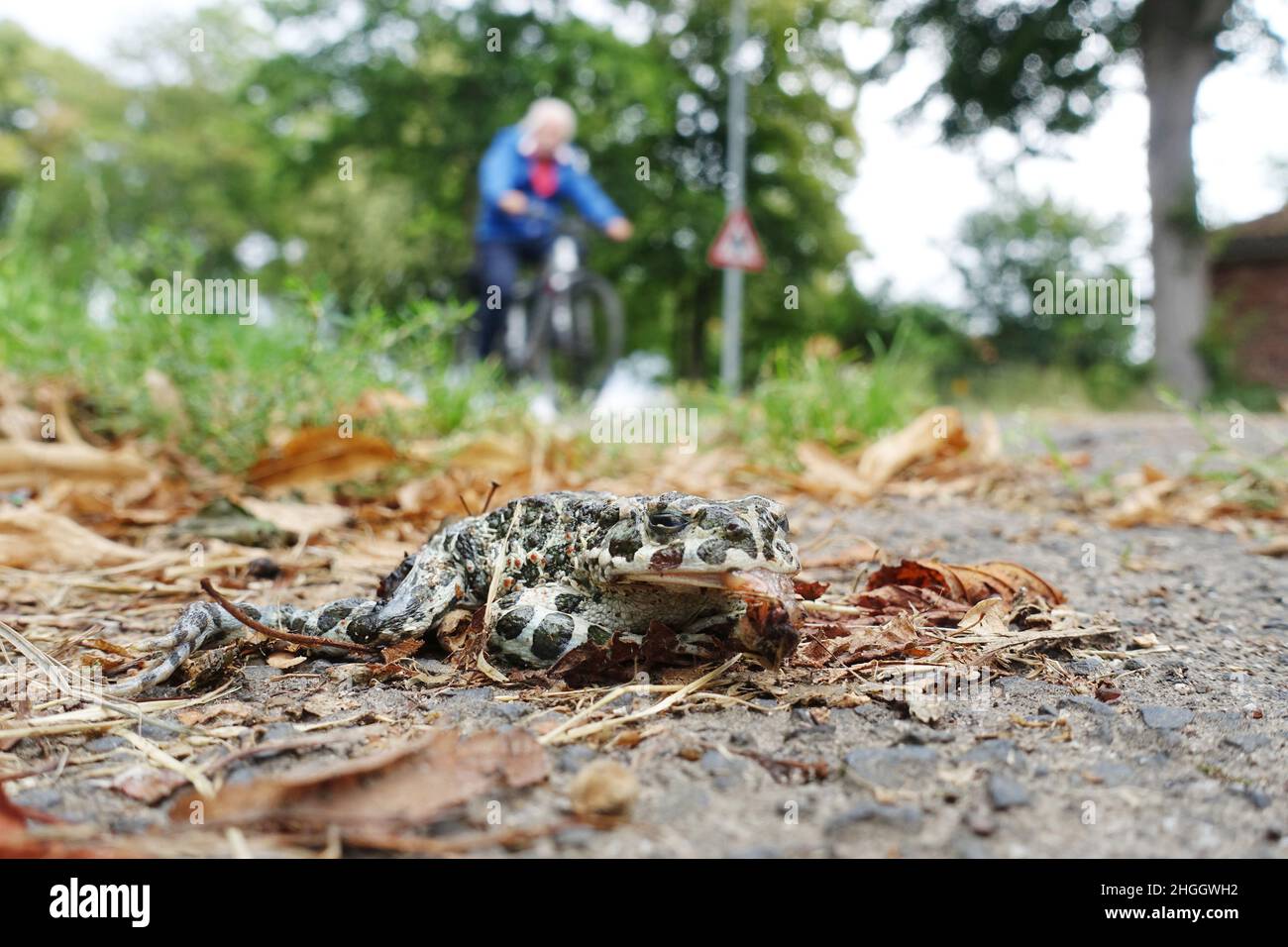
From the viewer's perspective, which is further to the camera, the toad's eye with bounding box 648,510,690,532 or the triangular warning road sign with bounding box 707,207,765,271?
the triangular warning road sign with bounding box 707,207,765,271

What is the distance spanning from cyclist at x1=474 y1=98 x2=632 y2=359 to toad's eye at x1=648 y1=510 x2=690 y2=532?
6.24 metres

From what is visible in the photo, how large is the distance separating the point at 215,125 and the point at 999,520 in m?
32.8

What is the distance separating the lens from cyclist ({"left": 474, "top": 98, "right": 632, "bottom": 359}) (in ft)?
25.5

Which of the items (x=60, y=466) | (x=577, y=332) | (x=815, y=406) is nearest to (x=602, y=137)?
(x=577, y=332)

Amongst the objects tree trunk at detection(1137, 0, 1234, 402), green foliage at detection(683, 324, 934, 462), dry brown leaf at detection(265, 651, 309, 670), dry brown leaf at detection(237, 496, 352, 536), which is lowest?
dry brown leaf at detection(265, 651, 309, 670)

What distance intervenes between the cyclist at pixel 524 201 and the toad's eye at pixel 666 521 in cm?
624

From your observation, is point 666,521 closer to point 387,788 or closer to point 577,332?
point 387,788

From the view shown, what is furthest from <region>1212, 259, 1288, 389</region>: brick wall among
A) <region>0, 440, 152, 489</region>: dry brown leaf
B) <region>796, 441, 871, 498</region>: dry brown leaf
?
<region>0, 440, 152, 489</region>: dry brown leaf

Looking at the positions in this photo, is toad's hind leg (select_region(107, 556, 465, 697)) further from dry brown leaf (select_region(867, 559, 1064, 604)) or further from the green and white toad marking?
dry brown leaf (select_region(867, 559, 1064, 604))

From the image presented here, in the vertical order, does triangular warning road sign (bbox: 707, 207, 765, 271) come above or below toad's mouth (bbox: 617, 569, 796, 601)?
above

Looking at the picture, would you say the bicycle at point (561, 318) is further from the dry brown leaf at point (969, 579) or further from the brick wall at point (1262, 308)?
the brick wall at point (1262, 308)

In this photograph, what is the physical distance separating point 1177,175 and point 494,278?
12.5 m

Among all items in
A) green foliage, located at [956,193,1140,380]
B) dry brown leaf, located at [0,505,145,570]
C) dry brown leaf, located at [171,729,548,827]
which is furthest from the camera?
green foliage, located at [956,193,1140,380]
